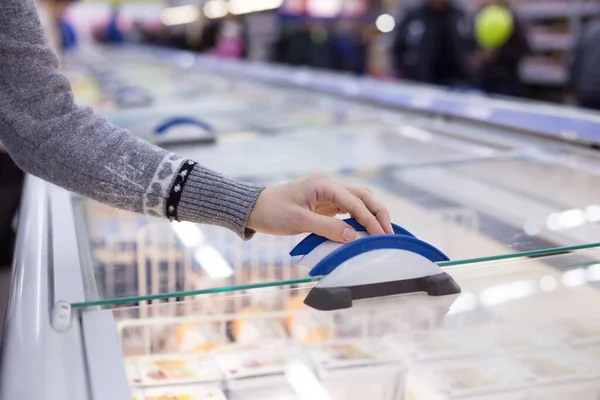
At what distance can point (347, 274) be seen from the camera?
2.65ft

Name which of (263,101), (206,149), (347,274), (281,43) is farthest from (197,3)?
(347,274)

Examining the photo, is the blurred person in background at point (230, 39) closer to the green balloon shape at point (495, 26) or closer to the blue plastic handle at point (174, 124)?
the green balloon shape at point (495, 26)

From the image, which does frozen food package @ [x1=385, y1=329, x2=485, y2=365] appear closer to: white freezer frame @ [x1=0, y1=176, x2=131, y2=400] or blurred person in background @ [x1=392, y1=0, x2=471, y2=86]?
white freezer frame @ [x1=0, y1=176, x2=131, y2=400]

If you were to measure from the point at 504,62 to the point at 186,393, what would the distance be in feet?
18.6

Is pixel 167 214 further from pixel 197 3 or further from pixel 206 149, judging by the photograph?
pixel 197 3

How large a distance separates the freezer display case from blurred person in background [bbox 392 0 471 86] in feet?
17.1

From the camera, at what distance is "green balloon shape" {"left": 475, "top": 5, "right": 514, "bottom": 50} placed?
598 cm

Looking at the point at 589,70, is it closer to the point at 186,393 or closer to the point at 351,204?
the point at 351,204

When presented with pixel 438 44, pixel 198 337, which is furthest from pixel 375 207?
pixel 438 44

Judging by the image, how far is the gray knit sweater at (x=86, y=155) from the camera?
0.91 meters

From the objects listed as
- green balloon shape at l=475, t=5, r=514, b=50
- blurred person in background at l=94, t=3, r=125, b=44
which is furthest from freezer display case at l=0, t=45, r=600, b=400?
blurred person in background at l=94, t=3, r=125, b=44

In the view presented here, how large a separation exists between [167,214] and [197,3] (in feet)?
62.0

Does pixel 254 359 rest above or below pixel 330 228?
below

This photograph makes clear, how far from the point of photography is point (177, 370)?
3.03 feet
